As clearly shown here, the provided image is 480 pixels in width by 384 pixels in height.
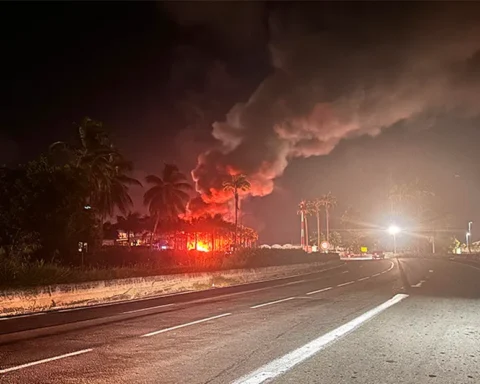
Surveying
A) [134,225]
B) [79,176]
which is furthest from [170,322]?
[134,225]

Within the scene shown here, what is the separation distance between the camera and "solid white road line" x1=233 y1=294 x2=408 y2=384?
6884 millimetres

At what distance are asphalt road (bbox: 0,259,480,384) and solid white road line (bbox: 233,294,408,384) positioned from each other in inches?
0.6

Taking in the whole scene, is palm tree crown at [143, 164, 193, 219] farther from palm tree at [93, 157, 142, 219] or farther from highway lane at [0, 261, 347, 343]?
highway lane at [0, 261, 347, 343]

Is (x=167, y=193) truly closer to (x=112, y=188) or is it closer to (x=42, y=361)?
(x=112, y=188)

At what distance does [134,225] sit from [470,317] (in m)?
92.2

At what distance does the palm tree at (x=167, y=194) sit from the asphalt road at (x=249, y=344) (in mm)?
57389

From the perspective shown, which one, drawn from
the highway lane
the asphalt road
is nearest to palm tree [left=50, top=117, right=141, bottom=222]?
the highway lane

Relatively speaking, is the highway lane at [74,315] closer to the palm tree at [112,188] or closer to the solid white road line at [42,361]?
the solid white road line at [42,361]

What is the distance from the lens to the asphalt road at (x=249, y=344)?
7078 millimetres

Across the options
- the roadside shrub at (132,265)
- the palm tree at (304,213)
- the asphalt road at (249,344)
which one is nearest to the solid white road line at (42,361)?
the asphalt road at (249,344)

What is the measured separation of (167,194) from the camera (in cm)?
7319

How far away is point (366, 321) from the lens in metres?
12.1

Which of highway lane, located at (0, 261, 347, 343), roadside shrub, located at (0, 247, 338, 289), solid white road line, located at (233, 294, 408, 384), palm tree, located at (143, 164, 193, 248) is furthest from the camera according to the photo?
palm tree, located at (143, 164, 193, 248)

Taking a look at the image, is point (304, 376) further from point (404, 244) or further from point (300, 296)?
point (404, 244)
